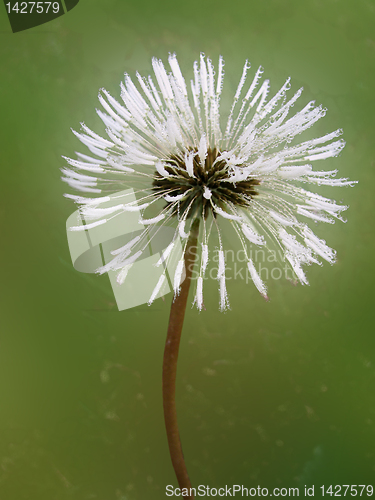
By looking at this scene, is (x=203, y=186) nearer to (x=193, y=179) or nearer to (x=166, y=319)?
(x=193, y=179)

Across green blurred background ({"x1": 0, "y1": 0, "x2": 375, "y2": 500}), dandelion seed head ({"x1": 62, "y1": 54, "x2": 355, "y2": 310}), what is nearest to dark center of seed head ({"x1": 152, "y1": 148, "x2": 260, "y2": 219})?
dandelion seed head ({"x1": 62, "y1": 54, "x2": 355, "y2": 310})

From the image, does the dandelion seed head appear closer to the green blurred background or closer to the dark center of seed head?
the dark center of seed head

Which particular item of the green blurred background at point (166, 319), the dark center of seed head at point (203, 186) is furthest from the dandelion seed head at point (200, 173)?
the green blurred background at point (166, 319)

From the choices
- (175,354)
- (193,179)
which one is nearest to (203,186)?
(193,179)

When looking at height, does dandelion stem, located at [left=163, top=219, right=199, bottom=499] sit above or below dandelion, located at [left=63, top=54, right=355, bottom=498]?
below

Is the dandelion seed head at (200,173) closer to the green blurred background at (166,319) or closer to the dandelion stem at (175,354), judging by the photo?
the dandelion stem at (175,354)

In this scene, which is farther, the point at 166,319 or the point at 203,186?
the point at 166,319

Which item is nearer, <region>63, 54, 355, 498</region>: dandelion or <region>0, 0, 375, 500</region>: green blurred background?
<region>63, 54, 355, 498</region>: dandelion
